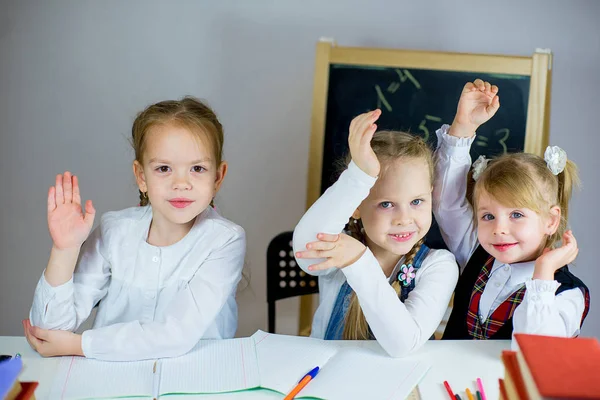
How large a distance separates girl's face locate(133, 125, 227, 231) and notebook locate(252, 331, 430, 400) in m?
0.34

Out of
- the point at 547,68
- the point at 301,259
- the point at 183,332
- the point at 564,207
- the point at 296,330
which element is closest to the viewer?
the point at 183,332

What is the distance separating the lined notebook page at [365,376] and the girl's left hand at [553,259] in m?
0.32

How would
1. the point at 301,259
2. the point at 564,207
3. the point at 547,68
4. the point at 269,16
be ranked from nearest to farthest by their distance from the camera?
1. the point at 301,259
2. the point at 564,207
3. the point at 547,68
4. the point at 269,16

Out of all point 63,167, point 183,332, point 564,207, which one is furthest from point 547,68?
point 63,167

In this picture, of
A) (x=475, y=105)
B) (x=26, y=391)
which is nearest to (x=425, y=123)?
(x=475, y=105)

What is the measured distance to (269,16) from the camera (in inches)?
97.9

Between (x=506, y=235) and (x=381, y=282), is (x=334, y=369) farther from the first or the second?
(x=506, y=235)

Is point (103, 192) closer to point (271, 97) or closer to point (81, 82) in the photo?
point (81, 82)

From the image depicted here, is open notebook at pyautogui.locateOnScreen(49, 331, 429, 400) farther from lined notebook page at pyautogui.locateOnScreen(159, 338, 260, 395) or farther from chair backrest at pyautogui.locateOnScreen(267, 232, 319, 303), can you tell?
chair backrest at pyautogui.locateOnScreen(267, 232, 319, 303)

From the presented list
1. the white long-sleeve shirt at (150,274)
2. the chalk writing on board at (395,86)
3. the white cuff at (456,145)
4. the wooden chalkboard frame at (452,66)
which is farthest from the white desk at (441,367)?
the chalk writing on board at (395,86)

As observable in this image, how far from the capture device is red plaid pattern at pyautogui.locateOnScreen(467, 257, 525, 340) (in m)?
1.52

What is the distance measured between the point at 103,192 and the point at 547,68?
1.76 metres

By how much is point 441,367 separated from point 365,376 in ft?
0.54

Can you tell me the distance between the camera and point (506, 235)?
1.48m
